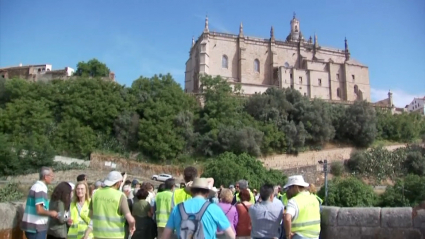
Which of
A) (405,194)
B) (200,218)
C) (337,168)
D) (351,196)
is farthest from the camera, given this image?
(337,168)

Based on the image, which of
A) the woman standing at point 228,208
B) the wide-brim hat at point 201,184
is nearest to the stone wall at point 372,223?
the woman standing at point 228,208

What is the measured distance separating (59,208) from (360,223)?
5201 mm

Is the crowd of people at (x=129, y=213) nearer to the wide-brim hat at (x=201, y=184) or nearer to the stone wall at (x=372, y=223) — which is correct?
the wide-brim hat at (x=201, y=184)

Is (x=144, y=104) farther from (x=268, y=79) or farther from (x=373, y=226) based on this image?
(x=373, y=226)

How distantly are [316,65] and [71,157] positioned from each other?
4424 centimetres

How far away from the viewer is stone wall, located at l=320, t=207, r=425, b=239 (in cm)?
652

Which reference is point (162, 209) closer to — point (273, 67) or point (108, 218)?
point (108, 218)

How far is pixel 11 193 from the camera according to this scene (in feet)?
85.2

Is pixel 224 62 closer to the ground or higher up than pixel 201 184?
higher up

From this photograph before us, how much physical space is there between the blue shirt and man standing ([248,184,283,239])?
60.6 inches

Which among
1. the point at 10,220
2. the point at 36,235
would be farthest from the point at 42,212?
the point at 10,220

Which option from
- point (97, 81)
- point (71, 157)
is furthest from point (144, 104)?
point (71, 157)

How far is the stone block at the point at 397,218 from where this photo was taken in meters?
6.57

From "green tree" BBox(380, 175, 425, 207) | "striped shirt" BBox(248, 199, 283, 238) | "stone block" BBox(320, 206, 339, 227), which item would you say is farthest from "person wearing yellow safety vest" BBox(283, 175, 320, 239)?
"green tree" BBox(380, 175, 425, 207)
